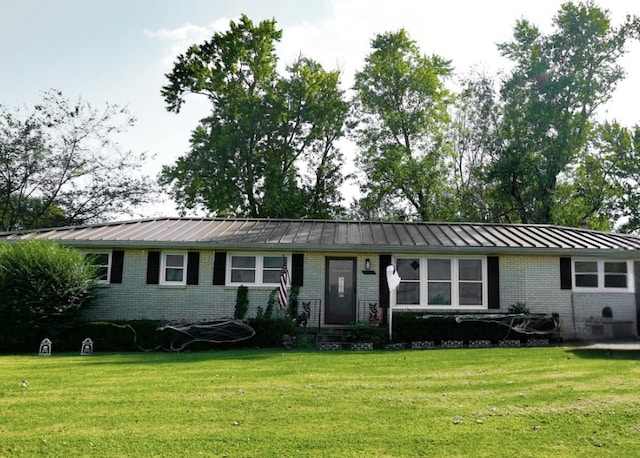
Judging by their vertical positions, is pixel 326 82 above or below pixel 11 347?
above

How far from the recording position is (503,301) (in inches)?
568

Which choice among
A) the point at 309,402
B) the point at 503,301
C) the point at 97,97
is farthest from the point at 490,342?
the point at 97,97

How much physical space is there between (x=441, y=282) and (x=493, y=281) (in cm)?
147

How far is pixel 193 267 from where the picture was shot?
14.4m

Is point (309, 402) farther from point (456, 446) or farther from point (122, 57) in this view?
point (122, 57)

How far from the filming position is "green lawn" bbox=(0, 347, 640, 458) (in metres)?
5.04

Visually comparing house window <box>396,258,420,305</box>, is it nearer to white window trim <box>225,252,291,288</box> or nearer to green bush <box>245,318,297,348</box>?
white window trim <box>225,252,291,288</box>

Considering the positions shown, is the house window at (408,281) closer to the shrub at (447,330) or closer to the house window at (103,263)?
the shrub at (447,330)

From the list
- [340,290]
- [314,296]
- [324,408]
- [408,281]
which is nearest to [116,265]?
[314,296]

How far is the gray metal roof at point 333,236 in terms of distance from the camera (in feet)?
46.2

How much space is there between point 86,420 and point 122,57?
1246 cm

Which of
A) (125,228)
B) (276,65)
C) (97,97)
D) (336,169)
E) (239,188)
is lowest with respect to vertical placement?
(125,228)

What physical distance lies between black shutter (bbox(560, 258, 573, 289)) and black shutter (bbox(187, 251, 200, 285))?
10.6m

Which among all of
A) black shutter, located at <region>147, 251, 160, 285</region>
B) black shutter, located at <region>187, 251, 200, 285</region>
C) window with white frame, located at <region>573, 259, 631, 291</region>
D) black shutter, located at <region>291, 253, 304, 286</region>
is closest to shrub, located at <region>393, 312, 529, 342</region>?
black shutter, located at <region>291, 253, 304, 286</region>
